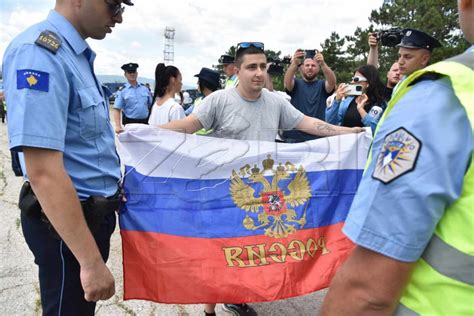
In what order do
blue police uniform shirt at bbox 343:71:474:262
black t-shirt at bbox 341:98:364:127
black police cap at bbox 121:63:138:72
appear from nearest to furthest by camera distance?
blue police uniform shirt at bbox 343:71:474:262 < black t-shirt at bbox 341:98:364:127 < black police cap at bbox 121:63:138:72

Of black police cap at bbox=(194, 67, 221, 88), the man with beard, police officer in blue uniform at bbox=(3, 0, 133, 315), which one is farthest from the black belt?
black police cap at bbox=(194, 67, 221, 88)

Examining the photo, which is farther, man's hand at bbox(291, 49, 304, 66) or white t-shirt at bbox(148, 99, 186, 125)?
man's hand at bbox(291, 49, 304, 66)

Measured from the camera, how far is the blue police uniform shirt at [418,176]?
647mm

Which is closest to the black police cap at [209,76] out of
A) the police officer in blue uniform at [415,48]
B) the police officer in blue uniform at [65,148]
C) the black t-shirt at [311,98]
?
the black t-shirt at [311,98]

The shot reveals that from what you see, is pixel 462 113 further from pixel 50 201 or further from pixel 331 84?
pixel 331 84

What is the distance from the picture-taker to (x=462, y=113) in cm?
65

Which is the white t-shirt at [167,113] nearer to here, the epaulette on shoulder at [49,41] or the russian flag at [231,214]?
the russian flag at [231,214]

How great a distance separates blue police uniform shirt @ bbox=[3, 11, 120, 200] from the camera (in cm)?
115

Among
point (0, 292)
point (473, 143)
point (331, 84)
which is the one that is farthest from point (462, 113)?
point (331, 84)

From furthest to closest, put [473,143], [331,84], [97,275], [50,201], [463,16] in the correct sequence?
[331,84] < [97,275] < [50,201] < [463,16] < [473,143]

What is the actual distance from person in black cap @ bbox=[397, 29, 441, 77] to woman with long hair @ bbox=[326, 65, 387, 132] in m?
0.31

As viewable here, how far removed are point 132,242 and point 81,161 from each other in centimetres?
88

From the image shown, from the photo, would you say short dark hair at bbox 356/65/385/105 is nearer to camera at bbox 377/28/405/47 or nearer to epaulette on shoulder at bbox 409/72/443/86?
camera at bbox 377/28/405/47

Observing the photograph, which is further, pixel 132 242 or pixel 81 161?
pixel 132 242
